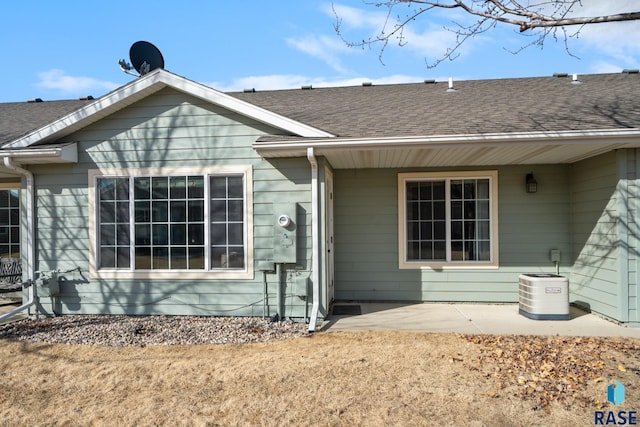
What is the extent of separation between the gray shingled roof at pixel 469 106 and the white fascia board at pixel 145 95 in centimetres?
72

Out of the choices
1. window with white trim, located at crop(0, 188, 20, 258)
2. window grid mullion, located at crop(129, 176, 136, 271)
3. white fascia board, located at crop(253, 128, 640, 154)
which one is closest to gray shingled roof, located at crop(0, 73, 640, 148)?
white fascia board, located at crop(253, 128, 640, 154)

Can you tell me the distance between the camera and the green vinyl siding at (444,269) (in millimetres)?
6414

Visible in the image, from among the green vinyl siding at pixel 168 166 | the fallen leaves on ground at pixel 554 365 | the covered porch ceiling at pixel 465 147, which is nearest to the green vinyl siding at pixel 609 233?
the covered porch ceiling at pixel 465 147

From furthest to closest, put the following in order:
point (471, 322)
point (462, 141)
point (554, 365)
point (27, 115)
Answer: point (27, 115)
point (471, 322)
point (462, 141)
point (554, 365)

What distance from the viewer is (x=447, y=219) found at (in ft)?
21.7

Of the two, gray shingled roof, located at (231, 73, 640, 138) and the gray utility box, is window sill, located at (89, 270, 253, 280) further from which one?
the gray utility box

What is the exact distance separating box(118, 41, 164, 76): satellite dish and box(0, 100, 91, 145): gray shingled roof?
161 cm

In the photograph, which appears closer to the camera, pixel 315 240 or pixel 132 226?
pixel 315 240

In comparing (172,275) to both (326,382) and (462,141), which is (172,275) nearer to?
(326,382)

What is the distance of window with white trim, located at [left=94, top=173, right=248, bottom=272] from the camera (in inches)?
221

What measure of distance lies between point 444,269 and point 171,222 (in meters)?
4.52

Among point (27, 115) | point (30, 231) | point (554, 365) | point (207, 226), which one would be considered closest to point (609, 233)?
point (554, 365)

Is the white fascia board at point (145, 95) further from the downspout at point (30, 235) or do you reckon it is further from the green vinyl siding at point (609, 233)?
the green vinyl siding at point (609, 233)

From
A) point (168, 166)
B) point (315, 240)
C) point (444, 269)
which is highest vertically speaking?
point (168, 166)
